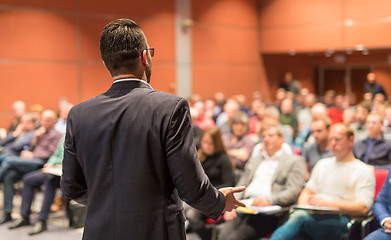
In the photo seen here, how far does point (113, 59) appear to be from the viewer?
1532 mm

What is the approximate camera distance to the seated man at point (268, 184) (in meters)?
3.63

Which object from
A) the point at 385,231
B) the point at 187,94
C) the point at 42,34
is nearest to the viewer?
the point at 385,231

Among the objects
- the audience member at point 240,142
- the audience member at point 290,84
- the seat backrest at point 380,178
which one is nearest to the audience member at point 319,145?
the audience member at point 240,142

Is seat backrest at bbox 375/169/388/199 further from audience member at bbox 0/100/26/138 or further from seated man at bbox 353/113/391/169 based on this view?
audience member at bbox 0/100/26/138

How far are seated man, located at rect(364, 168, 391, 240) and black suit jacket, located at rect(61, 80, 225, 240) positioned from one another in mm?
1919

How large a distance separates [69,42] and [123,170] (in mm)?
7754

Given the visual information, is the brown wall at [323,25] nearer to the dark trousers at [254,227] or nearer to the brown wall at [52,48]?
the brown wall at [52,48]

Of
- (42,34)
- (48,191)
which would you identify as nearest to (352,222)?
(48,191)

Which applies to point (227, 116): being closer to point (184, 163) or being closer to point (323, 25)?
point (323, 25)

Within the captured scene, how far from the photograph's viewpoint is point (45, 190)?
5168 millimetres

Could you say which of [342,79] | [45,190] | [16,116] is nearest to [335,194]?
[45,190]

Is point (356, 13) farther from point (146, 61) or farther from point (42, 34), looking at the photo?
point (146, 61)

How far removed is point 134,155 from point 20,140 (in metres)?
4.86

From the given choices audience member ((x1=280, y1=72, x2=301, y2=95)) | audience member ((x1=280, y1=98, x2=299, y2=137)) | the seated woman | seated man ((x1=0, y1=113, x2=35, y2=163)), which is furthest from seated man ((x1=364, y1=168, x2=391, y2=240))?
audience member ((x1=280, y1=72, x2=301, y2=95))
